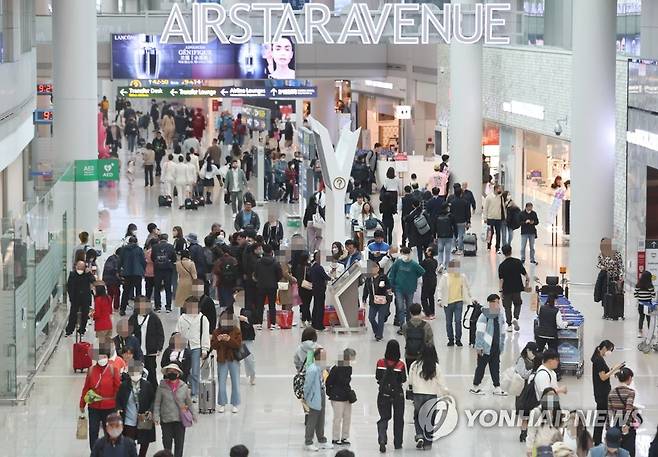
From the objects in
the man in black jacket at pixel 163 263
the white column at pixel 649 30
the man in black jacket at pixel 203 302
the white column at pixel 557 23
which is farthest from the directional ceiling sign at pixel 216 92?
the man in black jacket at pixel 203 302

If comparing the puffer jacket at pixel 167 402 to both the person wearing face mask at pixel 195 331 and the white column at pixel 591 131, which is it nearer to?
the person wearing face mask at pixel 195 331

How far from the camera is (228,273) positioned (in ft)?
75.8

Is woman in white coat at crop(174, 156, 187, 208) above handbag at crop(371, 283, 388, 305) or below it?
above

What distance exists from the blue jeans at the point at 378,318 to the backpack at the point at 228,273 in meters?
2.24

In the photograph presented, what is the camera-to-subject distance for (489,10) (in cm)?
3156

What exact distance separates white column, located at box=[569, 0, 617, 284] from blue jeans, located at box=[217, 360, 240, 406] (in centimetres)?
1108

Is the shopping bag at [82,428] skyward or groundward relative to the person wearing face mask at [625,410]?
groundward

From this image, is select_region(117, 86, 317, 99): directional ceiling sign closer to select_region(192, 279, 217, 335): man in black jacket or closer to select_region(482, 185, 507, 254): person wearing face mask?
select_region(482, 185, 507, 254): person wearing face mask

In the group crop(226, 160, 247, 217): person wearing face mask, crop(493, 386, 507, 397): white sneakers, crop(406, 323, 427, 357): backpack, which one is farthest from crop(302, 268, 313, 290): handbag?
crop(226, 160, 247, 217): person wearing face mask

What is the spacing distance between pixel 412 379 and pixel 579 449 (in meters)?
2.86

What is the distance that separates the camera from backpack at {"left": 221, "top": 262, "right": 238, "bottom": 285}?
23.0 m

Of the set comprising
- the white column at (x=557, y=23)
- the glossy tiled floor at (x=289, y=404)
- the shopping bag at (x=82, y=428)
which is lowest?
the glossy tiled floor at (x=289, y=404)

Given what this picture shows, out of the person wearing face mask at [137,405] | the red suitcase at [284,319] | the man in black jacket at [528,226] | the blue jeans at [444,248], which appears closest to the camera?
the person wearing face mask at [137,405]

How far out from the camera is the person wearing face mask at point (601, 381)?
15664 millimetres
